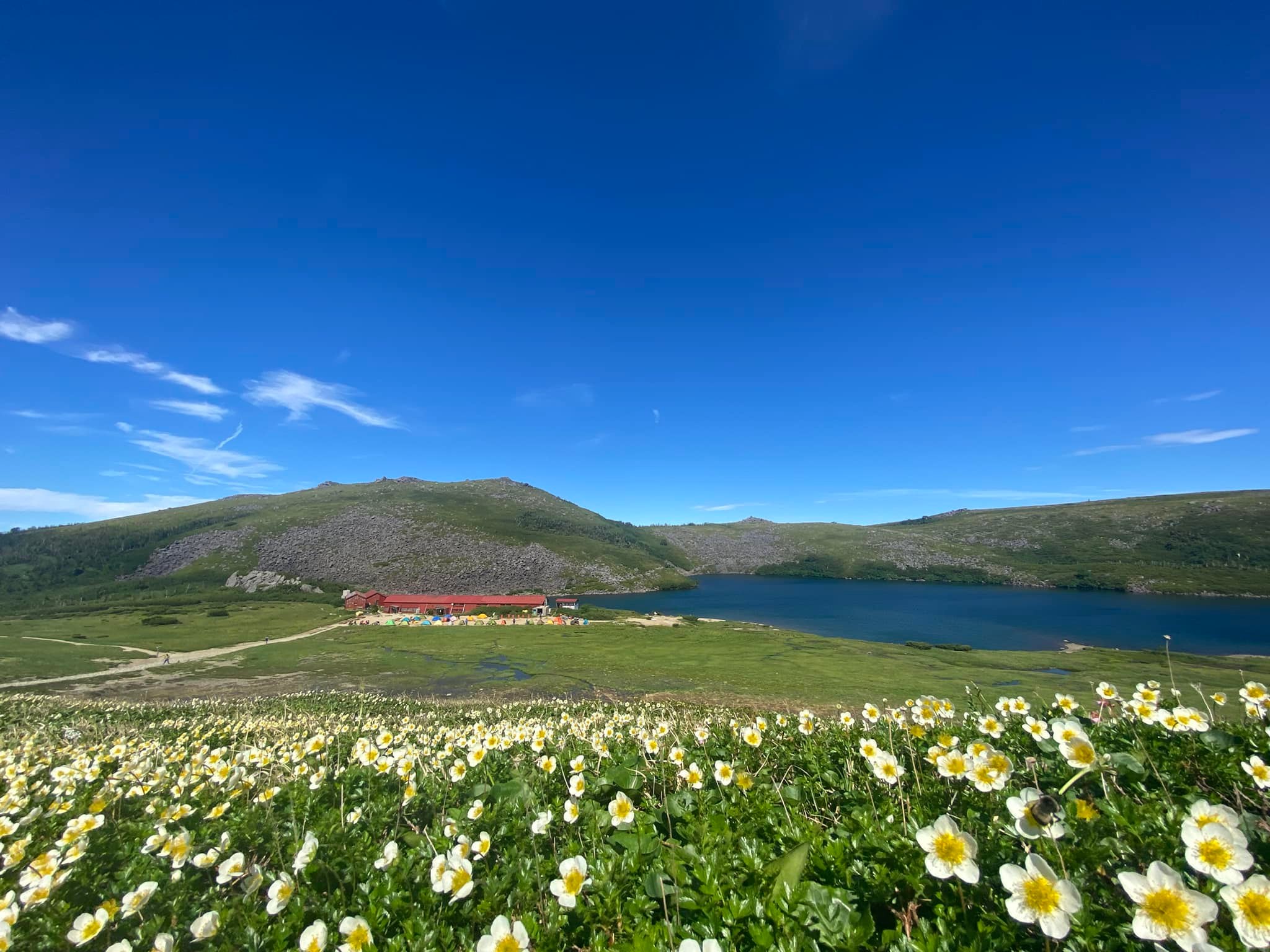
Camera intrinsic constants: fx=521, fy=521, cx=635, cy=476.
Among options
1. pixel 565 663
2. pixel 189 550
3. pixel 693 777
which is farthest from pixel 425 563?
pixel 693 777

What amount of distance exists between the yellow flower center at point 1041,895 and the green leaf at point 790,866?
1165 mm

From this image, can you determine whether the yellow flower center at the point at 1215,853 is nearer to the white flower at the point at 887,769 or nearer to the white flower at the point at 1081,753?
the white flower at the point at 1081,753

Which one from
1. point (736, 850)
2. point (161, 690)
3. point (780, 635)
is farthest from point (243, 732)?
point (780, 635)

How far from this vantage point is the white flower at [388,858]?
142 inches

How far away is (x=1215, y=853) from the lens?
7.25 ft

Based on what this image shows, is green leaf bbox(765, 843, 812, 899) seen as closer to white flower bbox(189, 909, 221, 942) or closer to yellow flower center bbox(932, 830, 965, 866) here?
yellow flower center bbox(932, 830, 965, 866)

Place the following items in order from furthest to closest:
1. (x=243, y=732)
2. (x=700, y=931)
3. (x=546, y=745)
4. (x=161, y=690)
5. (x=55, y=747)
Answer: (x=161, y=690), (x=243, y=732), (x=55, y=747), (x=546, y=745), (x=700, y=931)

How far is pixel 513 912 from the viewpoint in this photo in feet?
10.3

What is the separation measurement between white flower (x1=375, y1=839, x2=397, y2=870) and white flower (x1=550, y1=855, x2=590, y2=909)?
127 centimetres

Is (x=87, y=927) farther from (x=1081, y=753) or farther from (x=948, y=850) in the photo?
(x=1081, y=753)

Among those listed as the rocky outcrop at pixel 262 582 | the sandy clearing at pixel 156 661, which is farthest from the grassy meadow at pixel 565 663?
the rocky outcrop at pixel 262 582

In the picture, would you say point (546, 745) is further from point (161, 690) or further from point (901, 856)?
point (161, 690)

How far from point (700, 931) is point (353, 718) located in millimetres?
13050

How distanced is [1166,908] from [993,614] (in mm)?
145444
